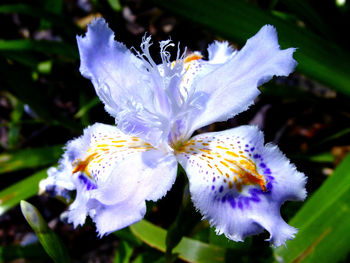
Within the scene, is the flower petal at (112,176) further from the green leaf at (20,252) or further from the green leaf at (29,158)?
the green leaf at (29,158)

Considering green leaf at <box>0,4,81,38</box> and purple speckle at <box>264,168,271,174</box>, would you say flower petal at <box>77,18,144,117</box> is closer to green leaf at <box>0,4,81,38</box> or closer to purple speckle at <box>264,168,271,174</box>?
purple speckle at <box>264,168,271,174</box>

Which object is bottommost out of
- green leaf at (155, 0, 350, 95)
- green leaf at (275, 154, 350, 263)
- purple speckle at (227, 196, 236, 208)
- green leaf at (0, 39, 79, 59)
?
green leaf at (0, 39, 79, 59)

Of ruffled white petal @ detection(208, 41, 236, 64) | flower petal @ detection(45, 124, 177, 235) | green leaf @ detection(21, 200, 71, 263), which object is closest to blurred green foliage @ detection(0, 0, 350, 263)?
green leaf @ detection(21, 200, 71, 263)

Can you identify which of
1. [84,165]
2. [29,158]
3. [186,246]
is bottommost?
[29,158]

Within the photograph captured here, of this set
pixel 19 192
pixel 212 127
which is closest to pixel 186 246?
pixel 19 192

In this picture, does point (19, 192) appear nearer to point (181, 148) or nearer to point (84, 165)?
point (84, 165)

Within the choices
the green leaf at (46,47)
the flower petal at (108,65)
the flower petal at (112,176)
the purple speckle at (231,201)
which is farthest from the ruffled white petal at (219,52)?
the green leaf at (46,47)

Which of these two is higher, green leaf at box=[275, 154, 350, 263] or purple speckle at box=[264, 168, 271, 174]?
purple speckle at box=[264, 168, 271, 174]
